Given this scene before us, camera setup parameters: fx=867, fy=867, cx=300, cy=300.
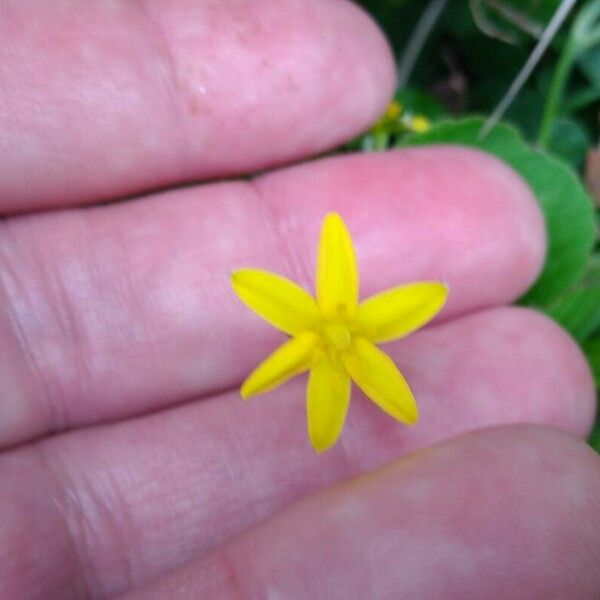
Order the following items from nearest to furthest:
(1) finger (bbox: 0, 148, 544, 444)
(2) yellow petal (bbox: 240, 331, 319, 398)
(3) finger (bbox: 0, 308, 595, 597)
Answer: (2) yellow petal (bbox: 240, 331, 319, 398) → (3) finger (bbox: 0, 308, 595, 597) → (1) finger (bbox: 0, 148, 544, 444)

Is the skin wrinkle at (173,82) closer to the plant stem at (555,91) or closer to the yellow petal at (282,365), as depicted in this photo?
the yellow petal at (282,365)

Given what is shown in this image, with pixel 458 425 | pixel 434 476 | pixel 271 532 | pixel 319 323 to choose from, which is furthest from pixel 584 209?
pixel 271 532

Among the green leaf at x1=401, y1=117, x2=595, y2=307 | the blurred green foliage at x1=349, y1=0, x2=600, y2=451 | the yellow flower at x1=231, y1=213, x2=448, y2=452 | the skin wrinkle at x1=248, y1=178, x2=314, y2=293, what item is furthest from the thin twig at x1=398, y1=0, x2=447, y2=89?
the yellow flower at x1=231, y1=213, x2=448, y2=452

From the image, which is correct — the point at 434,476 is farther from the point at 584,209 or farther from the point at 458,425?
the point at 584,209

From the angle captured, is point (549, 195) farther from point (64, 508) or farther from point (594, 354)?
point (64, 508)

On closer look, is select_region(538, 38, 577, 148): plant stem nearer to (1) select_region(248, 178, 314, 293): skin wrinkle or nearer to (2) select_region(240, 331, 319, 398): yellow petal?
(1) select_region(248, 178, 314, 293): skin wrinkle

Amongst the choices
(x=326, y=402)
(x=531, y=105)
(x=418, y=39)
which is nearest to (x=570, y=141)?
A: (x=531, y=105)

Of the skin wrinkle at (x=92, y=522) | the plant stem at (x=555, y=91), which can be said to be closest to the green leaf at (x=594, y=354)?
the plant stem at (x=555, y=91)
